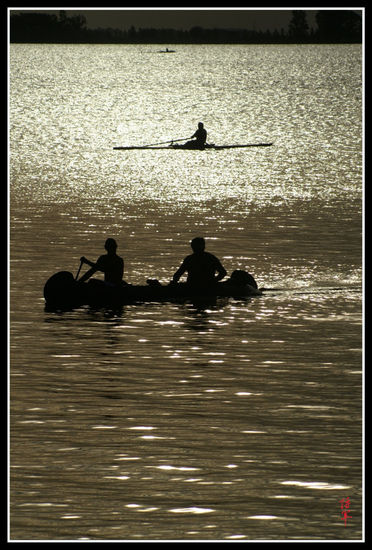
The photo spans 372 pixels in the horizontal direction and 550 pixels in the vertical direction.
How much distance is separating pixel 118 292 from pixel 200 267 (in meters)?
1.60

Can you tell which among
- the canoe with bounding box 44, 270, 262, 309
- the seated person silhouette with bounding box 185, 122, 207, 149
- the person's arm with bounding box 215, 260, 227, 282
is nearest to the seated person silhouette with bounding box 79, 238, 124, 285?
the canoe with bounding box 44, 270, 262, 309

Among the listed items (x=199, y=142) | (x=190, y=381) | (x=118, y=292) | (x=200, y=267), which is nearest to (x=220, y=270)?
(x=200, y=267)

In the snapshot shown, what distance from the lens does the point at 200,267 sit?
83.1 feet

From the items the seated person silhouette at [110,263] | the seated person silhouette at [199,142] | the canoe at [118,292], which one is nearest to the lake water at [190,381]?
the canoe at [118,292]

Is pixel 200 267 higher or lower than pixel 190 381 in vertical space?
higher

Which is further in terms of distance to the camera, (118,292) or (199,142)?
(199,142)

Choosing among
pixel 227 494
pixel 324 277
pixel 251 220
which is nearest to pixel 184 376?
pixel 227 494

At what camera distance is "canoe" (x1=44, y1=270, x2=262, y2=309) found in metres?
25.3

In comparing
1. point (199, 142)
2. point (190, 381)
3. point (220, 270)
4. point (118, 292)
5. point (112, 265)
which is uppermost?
point (199, 142)

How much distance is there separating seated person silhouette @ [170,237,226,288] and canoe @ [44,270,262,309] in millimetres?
233

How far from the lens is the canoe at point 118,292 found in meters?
25.3

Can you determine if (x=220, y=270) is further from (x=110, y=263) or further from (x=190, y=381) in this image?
(x=190, y=381)

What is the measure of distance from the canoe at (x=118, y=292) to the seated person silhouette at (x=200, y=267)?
23cm

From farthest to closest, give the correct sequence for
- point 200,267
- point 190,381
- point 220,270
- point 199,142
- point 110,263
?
1. point 199,142
2. point 220,270
3. point 200,267
4. point 110,263
5. point 190,381
